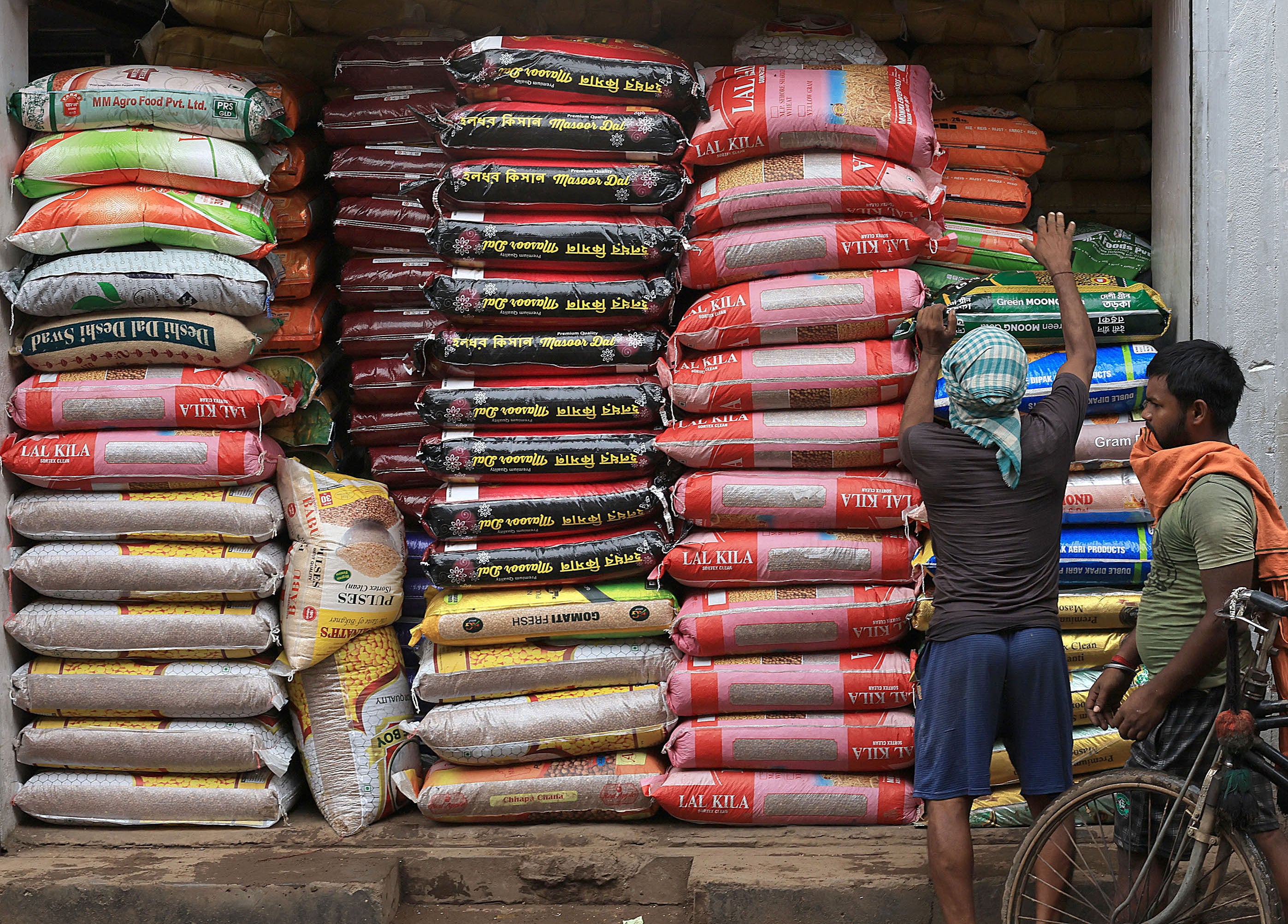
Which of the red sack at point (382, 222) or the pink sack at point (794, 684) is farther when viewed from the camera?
the red sack at point (382, 222)

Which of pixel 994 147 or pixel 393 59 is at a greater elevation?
pixel 393 59

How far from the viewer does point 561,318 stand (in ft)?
12.9

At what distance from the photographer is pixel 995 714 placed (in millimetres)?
3035

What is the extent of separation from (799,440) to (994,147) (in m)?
1.42

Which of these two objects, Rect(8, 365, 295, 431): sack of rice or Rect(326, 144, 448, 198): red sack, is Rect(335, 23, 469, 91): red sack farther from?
Rect(8, 365, 295, 431): sack of rice

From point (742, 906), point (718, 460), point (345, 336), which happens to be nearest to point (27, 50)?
point (345, 336)

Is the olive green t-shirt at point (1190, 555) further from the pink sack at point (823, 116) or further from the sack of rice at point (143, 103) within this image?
the sack of rice at point (143, 103)

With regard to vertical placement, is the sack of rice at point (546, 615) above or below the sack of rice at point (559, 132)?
below

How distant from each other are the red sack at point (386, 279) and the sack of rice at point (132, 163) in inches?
23.0

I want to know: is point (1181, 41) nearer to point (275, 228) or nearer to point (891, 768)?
point (891, 768)

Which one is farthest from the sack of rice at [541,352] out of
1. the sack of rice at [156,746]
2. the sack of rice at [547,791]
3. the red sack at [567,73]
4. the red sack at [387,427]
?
the sack of rice at [156,746]

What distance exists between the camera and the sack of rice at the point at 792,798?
3.75 meters

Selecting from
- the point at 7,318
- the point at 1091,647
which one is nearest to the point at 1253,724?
the point at 1091,647

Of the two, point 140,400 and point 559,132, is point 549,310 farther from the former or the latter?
point 140,400
